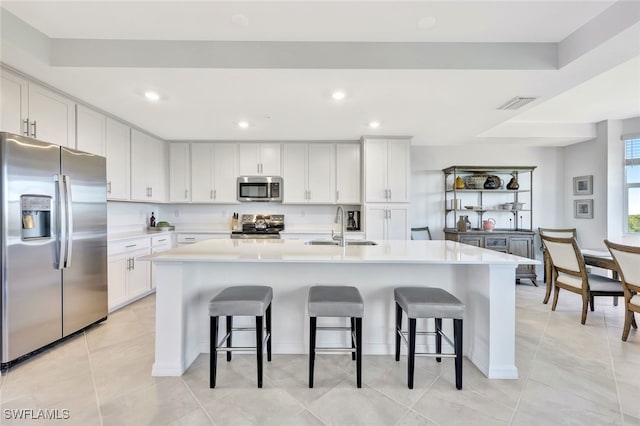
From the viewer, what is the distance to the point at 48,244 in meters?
2.33

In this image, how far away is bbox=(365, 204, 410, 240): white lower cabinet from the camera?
169 inches

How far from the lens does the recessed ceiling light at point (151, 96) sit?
273 cm

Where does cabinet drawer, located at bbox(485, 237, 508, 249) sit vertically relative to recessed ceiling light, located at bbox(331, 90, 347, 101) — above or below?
below

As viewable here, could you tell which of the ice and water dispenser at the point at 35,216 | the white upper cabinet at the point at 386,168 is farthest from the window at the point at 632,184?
the ice and water dispenser at the point at 35,216

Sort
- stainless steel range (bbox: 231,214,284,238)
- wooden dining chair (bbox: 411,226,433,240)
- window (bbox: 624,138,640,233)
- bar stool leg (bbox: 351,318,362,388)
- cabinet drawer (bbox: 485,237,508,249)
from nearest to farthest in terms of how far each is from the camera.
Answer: bar stool leg (bbox: 351,318,362,388)
window (bbox: 624,138,640,233)
cabinet drawer (bbox: 485,237,508,249)
stainless steel range (bbox: 231,214,284,238)
wooden dining chair (bbox: 411,226,433,240)

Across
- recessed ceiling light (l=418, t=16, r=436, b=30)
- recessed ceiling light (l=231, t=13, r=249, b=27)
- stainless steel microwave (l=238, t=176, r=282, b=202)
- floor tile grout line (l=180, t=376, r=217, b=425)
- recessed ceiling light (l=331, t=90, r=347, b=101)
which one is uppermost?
recessed ceiling light (l=231, t=13, r=249, b=27)

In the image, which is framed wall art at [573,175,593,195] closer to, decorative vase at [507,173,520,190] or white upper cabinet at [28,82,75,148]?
decorative vase at [507,173,520,190]

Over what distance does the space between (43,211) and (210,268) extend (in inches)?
58.4

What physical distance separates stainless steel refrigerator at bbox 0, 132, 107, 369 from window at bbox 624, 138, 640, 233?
22.7 feet

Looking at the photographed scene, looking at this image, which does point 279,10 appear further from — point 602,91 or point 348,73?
point 602,91

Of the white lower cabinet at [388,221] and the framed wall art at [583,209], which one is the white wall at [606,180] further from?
the white lower cabinet at [388,221]

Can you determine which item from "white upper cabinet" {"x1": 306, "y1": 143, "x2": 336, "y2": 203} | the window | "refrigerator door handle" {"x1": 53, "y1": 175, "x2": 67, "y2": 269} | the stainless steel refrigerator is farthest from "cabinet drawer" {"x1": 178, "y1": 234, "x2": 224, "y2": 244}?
the window

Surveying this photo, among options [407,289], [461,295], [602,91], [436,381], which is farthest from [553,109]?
[436,381]

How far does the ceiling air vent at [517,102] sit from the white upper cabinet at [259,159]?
3.14m
